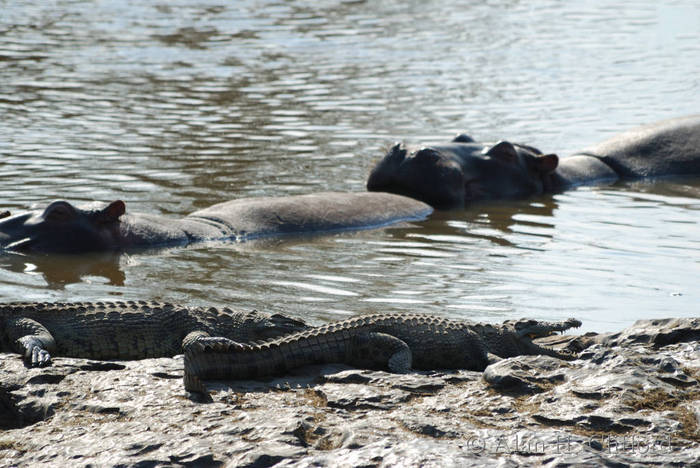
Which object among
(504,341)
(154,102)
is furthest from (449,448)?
(154,102)

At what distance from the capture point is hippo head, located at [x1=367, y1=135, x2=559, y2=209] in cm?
1147

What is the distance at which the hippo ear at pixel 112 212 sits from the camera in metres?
9.03

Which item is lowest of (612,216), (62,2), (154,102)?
(612,216)

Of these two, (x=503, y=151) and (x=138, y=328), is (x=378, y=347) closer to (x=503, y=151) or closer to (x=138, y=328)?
(x=138, y=328)

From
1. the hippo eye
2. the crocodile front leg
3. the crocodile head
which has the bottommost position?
the crocodile head

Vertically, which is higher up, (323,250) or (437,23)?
(437,23)

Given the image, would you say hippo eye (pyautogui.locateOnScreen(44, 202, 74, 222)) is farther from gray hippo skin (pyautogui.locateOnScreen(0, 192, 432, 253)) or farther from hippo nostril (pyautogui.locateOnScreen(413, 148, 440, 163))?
hippo nostril (pyautogui.locateOnScreen(413, 148, 440, 163))

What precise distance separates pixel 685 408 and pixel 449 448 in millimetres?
1136

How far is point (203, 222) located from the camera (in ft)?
32.2

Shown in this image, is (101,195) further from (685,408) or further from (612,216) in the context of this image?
(685,408)

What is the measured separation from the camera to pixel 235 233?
978 cm

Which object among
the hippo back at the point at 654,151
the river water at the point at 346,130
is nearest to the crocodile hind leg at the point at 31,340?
the river water at the point at 346,130

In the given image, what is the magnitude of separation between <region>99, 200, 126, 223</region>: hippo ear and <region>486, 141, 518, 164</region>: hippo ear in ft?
15.8

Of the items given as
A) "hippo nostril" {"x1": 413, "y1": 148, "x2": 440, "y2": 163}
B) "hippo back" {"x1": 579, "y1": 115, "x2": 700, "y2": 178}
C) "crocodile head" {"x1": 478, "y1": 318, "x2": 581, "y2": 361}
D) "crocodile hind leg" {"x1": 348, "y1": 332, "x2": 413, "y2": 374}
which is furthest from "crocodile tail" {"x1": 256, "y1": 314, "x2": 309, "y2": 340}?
"hippo back" {"x1": 579, "y1": 115, "x2": 700, "y2": 178}
